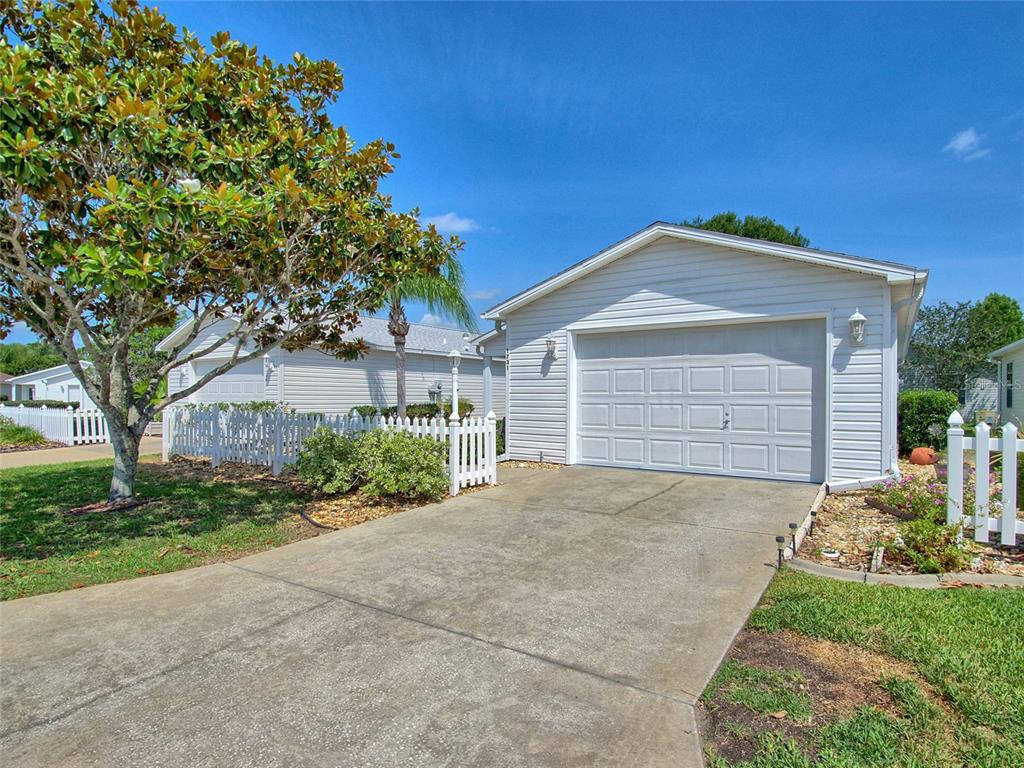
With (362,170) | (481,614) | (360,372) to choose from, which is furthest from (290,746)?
(360,372)

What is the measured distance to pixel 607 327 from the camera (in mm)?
9430

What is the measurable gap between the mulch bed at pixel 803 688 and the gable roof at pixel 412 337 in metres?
14.8

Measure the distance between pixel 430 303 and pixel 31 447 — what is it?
439 inches

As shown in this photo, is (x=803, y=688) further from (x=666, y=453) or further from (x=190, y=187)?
(x=666, y=453)

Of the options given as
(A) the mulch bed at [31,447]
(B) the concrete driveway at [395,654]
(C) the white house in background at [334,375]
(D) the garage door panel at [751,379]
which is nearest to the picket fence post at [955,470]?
(B) the concrete driveway at [395,654]

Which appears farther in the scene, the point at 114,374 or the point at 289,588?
the point at 114,374

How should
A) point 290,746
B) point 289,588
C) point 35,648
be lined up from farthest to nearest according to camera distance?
1. point 289,588
2. point 35,648
3. point 290,746

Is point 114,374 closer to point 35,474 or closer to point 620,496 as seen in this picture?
point 35,474

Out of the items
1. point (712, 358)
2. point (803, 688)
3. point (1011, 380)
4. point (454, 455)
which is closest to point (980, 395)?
point (1011, 380)

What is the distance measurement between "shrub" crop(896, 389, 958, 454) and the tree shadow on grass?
11617mm

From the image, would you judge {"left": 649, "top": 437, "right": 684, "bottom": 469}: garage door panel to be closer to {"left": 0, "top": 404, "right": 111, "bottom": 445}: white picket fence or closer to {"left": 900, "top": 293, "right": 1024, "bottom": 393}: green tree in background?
{"left": 0, "top": 404, "right": 111, "bottom": 445}: white picket fence

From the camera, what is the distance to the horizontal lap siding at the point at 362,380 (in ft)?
51.7

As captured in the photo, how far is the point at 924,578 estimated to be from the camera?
3.93 meters

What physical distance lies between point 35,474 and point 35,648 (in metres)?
8.26
